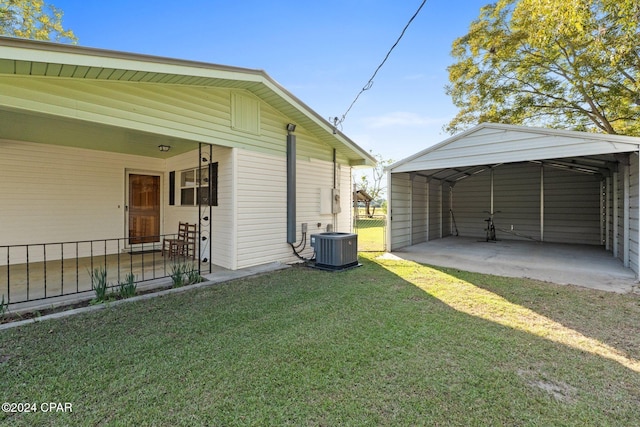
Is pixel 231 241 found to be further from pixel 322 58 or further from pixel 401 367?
pixel 322 58

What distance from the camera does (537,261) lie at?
6.86 meters

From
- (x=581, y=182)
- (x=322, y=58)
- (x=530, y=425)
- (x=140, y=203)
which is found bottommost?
(x=530, y=425)

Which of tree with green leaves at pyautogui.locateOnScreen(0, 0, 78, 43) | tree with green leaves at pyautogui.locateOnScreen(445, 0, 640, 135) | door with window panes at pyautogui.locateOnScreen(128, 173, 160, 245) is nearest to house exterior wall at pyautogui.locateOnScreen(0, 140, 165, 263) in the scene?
door with window panes at pyautogui.locateOnScreen(128, 173, 160, 245)

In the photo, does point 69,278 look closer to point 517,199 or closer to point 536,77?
point 517,199

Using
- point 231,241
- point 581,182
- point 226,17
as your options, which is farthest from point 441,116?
point 231,241

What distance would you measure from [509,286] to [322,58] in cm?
688

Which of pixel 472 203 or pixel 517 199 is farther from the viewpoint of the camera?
pixel 472 203

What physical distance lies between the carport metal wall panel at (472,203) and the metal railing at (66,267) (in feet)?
34.0

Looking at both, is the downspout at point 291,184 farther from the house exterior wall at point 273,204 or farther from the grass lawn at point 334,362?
the grass lawn at point 334,362

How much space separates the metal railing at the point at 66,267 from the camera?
4137 millimetres

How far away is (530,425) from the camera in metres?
1.81

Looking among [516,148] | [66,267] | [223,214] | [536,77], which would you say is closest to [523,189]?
[536,77]

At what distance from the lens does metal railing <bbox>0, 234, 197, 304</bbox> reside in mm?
4137

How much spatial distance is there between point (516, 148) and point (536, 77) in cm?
790
